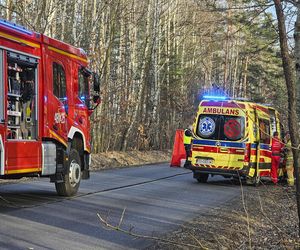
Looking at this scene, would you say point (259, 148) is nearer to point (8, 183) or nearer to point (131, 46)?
point (8, 183)

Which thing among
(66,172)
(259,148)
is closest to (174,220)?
(66,172)

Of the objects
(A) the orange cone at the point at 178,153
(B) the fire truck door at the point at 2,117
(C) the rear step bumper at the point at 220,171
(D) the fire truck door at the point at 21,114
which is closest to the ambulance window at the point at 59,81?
(D) the fire truck door at the point at 21,114

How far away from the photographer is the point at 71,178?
36.4 feet

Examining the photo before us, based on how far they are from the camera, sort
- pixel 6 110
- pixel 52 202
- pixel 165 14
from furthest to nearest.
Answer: pixel 165 14 < pixel 52 202 < pixel 6 110

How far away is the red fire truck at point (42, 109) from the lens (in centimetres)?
883

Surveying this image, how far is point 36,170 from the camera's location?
963cm

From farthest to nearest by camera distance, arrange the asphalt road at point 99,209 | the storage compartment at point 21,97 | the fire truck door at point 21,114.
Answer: the storage compartment at point 21,97
the fire truck door at point 21,114
the asphalt road at point 99,209

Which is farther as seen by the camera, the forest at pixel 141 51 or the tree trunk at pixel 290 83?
the forest at pixel 141 51

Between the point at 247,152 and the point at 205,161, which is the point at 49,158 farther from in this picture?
the point at 247,152

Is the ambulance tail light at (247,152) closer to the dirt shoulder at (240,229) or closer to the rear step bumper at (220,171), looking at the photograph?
the rear step bumper at (220,171)

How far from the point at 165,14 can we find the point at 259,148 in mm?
20965

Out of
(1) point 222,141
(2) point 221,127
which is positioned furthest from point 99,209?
(2) point 221,127

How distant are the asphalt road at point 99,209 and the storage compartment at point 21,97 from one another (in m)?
1.30

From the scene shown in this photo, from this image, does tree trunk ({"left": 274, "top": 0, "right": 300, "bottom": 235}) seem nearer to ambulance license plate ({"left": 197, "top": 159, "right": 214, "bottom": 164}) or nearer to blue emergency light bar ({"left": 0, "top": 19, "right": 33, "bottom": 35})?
blue emergency light bar ({"left": 0, "top": 19, "right": 33, "bottom": 35})
